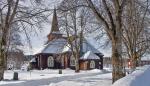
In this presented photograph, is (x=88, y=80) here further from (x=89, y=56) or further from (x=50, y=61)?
(x=50, y=61)

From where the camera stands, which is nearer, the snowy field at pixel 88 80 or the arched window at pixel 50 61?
the snowy field at pixel 88 80

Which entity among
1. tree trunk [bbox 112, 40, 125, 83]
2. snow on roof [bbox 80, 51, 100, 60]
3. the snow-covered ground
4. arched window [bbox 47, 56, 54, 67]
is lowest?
the snow-covered ground

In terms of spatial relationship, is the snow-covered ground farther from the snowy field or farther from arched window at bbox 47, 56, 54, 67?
arched window at bbox 47, 56, 54, 67

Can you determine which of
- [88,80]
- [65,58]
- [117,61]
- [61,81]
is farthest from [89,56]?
[117,61]

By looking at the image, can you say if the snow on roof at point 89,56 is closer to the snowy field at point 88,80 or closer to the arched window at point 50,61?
the arched window at point 50,61

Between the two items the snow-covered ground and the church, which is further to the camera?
the church

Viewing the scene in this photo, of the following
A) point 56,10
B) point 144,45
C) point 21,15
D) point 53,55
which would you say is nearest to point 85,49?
point 53,55

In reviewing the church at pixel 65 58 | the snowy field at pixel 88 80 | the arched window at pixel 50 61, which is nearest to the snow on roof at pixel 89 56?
the church at pixel 65 58

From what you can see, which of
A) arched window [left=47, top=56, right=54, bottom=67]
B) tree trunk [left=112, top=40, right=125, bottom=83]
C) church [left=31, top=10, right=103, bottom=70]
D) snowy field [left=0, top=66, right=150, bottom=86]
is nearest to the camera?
snowy field [left=0, top=66, right=150, bottom=86]

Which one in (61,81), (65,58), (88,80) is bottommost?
(61,81)

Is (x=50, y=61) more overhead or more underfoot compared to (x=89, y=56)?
more underfoot

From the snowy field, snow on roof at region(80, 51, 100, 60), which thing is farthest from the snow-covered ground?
snow on roof at region(80, 51, 100, 60)

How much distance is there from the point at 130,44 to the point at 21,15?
564 inches

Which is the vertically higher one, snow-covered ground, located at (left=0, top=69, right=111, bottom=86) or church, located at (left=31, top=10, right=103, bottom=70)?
church, located at (left=31, top=10, right=103, bottom=70)
